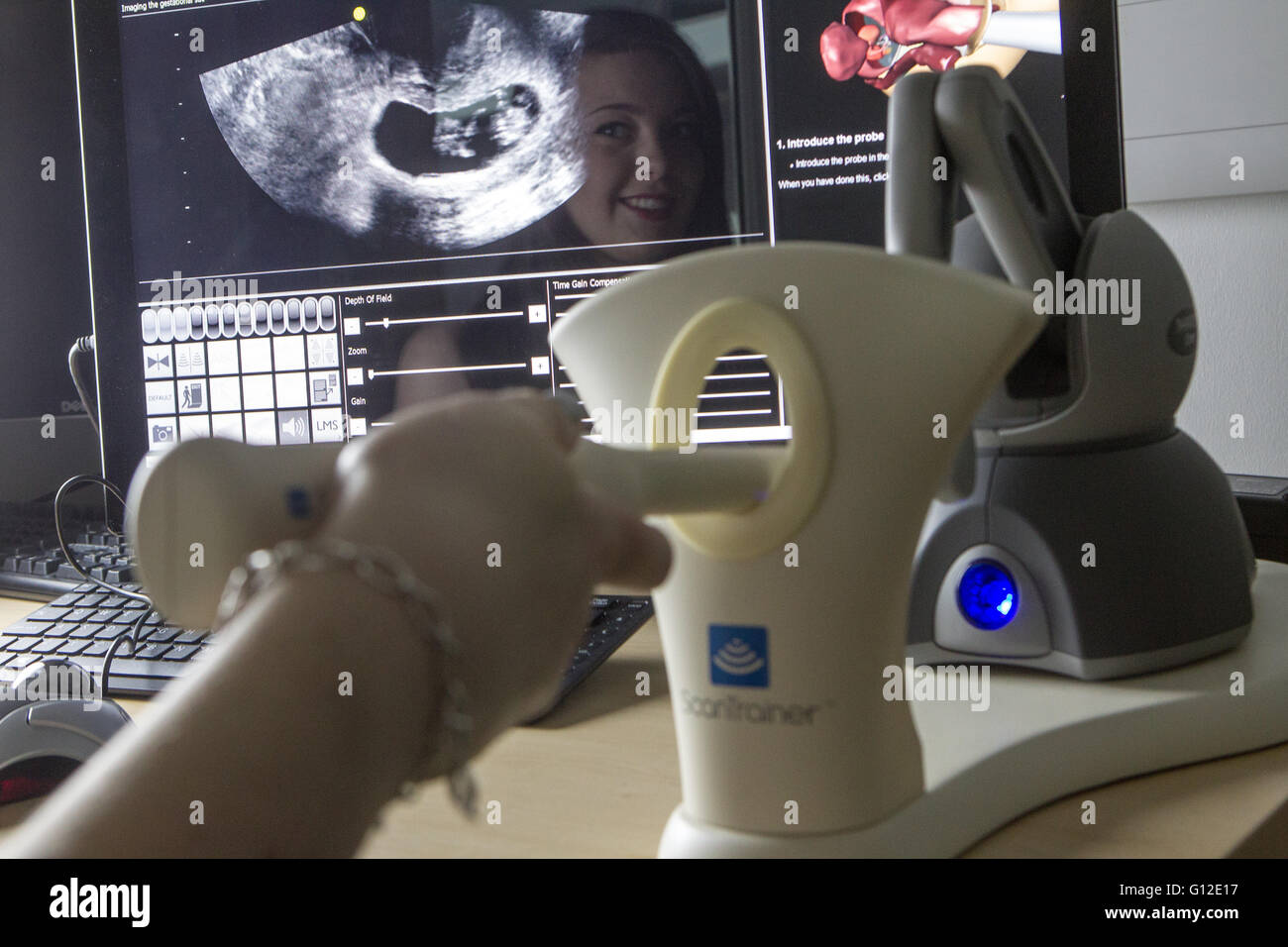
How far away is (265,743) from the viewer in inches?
10.9

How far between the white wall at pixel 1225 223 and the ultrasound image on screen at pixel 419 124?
522 millimetres

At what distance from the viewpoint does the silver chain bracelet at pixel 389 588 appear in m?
0.29

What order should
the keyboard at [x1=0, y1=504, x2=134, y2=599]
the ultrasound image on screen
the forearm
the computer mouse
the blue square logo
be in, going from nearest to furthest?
the forearm, the blue square logo, the computer mouse, the ultrasound image on screen, the keyboard at [x1=0, y1=504, x2=134, y2=599]

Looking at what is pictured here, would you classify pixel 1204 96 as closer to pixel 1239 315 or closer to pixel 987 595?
pixel 1239 315

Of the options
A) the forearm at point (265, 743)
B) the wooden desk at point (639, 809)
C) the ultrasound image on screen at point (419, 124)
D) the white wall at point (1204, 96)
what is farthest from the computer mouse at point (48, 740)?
the white wall at point (1204, 96)

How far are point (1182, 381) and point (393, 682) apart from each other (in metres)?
0.42

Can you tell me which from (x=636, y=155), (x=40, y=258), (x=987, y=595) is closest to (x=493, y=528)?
(x=987, y=595)

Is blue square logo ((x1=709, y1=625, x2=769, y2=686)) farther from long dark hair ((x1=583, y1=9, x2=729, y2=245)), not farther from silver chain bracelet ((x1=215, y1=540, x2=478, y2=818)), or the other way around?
long dark hair ((x1=583, y1=9, x2=729, y2=245))

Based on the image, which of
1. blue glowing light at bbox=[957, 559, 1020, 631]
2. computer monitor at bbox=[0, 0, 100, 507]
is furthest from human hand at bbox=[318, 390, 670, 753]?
computer monitor at bbox=[0, 0, 100, 507]

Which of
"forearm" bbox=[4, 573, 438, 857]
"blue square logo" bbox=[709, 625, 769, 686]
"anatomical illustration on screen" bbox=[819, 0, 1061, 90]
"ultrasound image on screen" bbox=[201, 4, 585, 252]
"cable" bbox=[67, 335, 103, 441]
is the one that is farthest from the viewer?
"cable" bbox=[67, 335, 103, 441]

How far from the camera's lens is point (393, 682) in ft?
0.93

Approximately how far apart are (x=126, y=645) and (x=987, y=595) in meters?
0.53
